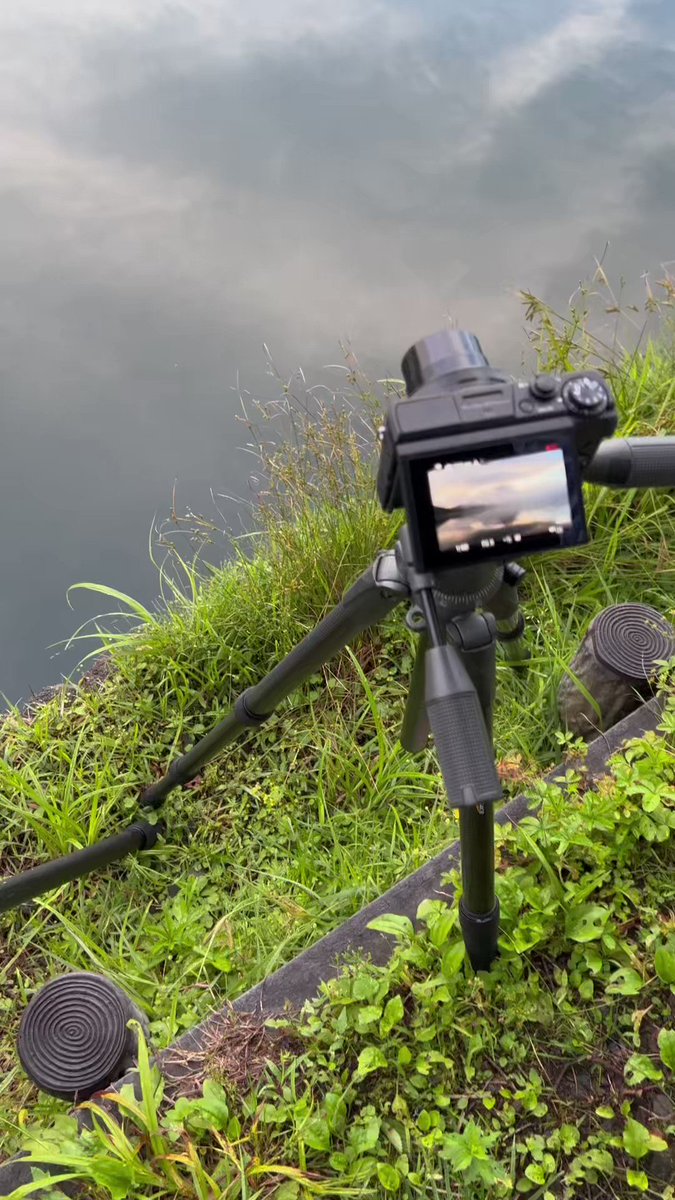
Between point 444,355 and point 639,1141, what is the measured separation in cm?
116

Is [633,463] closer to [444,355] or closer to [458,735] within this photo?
[444,355]

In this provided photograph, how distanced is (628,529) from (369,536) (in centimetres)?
81

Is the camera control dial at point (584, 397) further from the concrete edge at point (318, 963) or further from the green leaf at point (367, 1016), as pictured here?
the green leaf at point (367, 1016)

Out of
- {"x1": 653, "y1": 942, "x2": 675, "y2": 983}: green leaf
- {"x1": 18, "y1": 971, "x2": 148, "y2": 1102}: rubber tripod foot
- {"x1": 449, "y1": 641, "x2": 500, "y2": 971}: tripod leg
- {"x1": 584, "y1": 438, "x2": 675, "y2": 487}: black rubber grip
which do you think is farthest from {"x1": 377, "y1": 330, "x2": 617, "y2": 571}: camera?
{"x1": 18, "y1": 971, "x2": 148, "y2": 1102}: rubber tripod foot

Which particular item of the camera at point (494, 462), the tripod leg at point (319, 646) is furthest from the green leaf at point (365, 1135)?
the camera at point (494, 462)

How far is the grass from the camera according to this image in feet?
6.77

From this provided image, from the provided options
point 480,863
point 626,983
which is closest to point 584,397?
point 480,863

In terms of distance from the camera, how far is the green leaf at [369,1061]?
4.31 ft

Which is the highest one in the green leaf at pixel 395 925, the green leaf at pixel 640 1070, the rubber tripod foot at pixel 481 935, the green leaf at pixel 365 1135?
the rubber tripod foot at pixel 481 935

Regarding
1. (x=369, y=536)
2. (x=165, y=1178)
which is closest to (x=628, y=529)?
(x=369, y=536)

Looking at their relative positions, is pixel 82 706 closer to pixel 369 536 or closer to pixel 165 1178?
pixel 369 536

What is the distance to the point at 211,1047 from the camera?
1432 millimetres

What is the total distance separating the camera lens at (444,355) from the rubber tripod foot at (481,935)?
84 centimetres

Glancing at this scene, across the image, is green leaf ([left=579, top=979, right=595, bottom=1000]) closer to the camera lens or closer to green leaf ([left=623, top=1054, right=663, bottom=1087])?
green leaf ([left=623, top=1054, right=663, bottom=1087])
